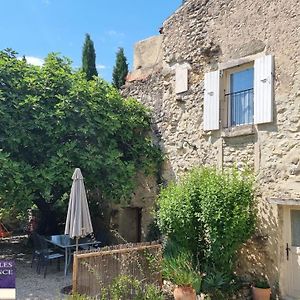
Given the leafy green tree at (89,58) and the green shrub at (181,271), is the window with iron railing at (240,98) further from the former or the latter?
the leafy green tree at (89,58)

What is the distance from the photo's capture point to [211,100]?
876 centimetres

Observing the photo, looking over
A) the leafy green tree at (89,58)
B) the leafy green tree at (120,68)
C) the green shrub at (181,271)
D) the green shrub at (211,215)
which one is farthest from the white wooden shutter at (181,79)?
the leafy green tree at (89,58)

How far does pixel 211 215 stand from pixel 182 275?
123 cm

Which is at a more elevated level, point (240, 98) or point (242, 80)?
point (242, 80)

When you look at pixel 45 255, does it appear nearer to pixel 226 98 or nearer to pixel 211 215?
pixel 211 215

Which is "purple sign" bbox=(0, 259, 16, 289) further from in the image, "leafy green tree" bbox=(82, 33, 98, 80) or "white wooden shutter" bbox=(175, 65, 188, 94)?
"leafy green tree" bbox=(82, 33, 98, 80)

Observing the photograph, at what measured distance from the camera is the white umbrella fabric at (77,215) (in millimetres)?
7277

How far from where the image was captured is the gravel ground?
738 cm

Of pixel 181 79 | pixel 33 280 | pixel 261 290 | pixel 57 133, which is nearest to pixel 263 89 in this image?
pixel 181 79

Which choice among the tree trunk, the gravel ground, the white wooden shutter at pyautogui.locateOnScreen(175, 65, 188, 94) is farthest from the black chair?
the white wooden shutter at pyautogui.locateOnScreen(175, 65, 188, 94)

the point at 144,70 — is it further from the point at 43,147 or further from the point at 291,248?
the point at 291,248

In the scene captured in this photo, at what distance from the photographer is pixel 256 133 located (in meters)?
7.82

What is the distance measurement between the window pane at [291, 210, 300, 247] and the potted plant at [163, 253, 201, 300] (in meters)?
2.01

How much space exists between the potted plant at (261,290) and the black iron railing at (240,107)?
3.29 metres
